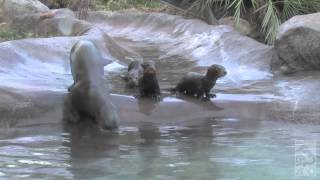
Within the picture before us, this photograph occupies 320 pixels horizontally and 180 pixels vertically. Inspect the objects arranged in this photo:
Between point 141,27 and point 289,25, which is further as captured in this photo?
point 141,27

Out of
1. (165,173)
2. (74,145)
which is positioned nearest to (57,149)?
(74,145)

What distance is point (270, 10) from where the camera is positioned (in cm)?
1380

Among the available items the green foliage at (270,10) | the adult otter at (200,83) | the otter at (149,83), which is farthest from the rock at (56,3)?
the otter at (149,83)

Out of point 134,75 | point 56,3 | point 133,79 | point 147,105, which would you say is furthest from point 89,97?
point 56,3

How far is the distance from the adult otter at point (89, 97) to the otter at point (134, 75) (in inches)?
49.2

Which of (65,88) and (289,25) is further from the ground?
(289,25)

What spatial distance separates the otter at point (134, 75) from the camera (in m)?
9.05

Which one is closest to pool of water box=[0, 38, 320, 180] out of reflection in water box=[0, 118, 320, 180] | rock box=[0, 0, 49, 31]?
reflection in water box=[0, 118, 320, 180]

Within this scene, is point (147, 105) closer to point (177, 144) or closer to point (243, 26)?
point (177, 144)

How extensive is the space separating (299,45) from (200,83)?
8.97ft

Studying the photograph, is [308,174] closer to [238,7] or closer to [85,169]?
[85,169]

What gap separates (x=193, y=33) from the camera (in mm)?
14281

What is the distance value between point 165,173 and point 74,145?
1.50 m

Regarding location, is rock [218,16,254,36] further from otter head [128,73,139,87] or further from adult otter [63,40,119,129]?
adult otter [63,40,119,129]
